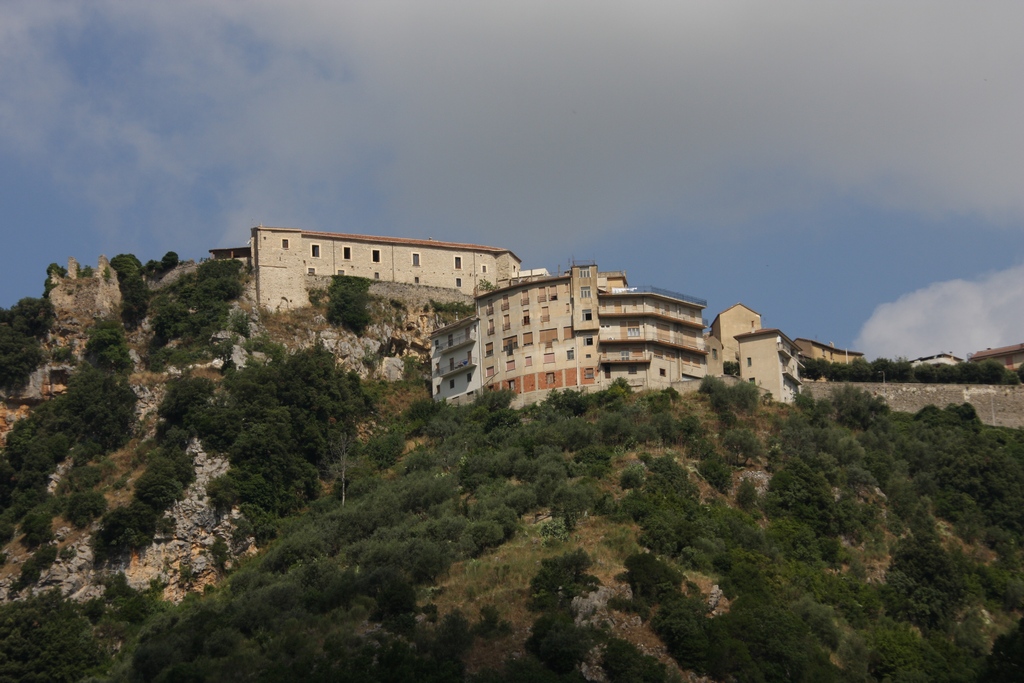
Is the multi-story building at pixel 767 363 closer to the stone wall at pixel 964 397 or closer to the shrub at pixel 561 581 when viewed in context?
the stone wall at pixel 964 397

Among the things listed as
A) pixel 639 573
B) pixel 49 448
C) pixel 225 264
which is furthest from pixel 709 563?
pixel 225 264

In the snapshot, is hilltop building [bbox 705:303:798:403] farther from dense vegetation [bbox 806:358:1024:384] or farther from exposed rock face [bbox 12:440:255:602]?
exposed rock face [bbox 12:440:255:602]

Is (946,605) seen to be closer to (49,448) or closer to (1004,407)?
(1004,407)

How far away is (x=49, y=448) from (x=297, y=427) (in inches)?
501

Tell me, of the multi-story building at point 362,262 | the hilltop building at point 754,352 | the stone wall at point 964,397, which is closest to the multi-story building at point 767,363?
the hilltop building at point 754,352

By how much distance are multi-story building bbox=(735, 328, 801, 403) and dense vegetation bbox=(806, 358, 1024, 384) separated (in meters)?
6.52

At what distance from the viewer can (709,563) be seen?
57938 mm

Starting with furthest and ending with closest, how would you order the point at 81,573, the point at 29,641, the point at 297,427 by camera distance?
the point at 297,427
the point at 81,573
the point at 29,641

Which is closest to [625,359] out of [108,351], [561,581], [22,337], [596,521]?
[596,521]

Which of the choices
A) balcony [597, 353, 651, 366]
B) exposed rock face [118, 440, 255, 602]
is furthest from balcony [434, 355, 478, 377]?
exposed rock face [118, 440, 255, 602]

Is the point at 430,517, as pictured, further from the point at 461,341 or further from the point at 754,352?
the point at 754,352

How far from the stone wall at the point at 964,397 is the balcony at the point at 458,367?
21064 millimetres

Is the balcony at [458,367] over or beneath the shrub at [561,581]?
over

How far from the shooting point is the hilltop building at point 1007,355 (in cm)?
10019
